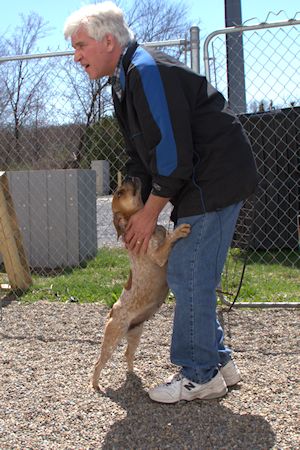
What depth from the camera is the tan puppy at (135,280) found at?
111 inches

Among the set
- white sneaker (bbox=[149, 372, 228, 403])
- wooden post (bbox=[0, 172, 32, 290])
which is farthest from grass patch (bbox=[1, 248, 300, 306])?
white sneaker (bbox=[149, 372, 228, 403])

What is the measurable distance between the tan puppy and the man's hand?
84mm

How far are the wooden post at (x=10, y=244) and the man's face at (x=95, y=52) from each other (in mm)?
2973

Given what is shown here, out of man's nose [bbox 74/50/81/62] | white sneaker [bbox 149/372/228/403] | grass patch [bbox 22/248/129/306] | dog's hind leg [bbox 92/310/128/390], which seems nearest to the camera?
man's nose [bbox 74/50/81/62]

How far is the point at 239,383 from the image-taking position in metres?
3.08

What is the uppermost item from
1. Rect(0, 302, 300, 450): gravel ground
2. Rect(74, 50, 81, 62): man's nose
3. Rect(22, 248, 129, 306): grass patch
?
Rect(74, 50, 81, 62): man's nose

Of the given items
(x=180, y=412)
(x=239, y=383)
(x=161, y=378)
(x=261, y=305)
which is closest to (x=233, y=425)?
(x=180, y=412)

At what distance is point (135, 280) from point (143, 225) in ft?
1.34

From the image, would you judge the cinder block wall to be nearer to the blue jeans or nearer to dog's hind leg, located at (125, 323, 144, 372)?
dog's hind leg, located at (125, 323, 144, 372)

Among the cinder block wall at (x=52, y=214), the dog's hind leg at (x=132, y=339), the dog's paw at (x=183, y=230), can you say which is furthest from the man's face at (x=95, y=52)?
the cinder block wall at (x=52, y=214)

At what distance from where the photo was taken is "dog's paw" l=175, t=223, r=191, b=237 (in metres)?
2.64

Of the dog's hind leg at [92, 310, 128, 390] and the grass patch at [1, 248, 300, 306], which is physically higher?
the dog's hind leg at [92, 310, 128, 390]

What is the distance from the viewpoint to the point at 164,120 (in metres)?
2.38

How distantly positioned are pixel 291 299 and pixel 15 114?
4472 millimetres
